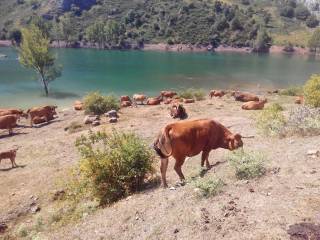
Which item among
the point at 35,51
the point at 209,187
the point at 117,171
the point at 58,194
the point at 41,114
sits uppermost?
the point at 209,187

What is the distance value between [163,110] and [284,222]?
24200 mm

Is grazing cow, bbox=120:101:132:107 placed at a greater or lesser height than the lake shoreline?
greater

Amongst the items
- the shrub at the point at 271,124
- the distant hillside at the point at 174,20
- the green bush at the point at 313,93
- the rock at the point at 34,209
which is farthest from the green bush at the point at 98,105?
the distant hillside at the point at 174,20

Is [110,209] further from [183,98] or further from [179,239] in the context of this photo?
[183,98]

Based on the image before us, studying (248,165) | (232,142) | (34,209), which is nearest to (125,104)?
(34,209)

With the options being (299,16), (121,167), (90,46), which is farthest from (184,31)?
(121,167)

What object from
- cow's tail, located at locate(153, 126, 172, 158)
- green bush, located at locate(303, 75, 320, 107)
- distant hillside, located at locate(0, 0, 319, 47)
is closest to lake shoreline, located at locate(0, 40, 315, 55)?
distant hillside, located at locate(0, 0, 319, 47)

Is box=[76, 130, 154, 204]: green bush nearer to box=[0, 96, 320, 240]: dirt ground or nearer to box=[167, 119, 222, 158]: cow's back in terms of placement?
box=[0, 96, 320, 240]: dirt ground

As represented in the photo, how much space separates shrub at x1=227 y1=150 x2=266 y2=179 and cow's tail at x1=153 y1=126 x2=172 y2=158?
77.4 inches

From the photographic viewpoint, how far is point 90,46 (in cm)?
16038

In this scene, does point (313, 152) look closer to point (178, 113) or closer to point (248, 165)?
point (248, 165)

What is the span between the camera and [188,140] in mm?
12195

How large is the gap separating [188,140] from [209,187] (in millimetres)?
2577

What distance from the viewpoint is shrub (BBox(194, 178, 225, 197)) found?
9812 millimetres
